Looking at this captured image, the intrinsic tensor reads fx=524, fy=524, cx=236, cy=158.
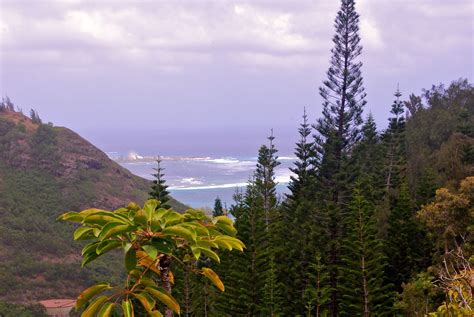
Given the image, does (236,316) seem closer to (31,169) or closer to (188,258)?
(188,258)

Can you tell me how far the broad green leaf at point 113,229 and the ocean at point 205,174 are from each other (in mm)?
80161

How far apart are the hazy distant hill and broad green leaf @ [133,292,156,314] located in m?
59.5

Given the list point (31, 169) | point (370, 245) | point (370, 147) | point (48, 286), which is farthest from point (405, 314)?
point (31, 169)

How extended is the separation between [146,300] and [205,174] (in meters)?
145

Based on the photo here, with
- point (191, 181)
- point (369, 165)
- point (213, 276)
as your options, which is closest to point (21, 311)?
point (369, 165)

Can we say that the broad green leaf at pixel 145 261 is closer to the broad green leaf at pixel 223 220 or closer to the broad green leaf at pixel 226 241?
the broad green leaf at pixel 226 241

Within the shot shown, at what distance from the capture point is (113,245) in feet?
10.1

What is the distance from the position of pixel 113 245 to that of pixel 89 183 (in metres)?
93.2

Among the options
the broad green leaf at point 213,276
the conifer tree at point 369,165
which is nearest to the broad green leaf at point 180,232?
the broad green leaf at point 213,276

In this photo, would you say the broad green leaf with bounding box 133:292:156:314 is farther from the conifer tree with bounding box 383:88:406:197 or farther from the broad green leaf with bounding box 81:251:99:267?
the conifer tree with bounding box 383:88:406:197

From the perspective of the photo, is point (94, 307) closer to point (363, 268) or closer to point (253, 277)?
point (363, 268)

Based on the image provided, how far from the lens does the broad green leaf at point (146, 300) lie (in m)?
3.05

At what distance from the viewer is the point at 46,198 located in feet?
269

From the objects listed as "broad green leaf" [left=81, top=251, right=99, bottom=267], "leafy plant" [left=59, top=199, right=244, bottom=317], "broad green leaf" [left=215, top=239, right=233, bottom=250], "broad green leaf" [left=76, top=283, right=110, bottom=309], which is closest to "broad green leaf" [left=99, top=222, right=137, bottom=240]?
"leafy plant" [left=59, top=199, right=244, bottom=317]
